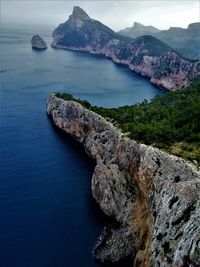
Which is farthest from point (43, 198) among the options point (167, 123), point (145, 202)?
point (167, 123)

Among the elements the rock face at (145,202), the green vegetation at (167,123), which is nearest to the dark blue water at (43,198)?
the rock face at (145,202)

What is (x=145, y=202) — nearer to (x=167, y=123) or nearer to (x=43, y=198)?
(x=43, y=198)

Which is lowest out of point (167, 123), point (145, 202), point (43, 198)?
point (43, 198)

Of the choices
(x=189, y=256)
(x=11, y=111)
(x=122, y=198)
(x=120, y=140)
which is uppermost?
(x=189, y=256)

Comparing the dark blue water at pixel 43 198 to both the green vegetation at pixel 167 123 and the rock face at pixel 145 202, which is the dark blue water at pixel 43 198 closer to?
the rock face at pixel 145 202

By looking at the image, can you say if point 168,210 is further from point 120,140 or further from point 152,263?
point 120,140

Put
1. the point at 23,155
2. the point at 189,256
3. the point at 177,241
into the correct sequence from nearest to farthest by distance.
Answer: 1. the point at 189,256
2. the point at 177,241
3. the point at 23,155

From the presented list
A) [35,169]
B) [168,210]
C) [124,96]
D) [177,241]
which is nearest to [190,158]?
[168,210]
